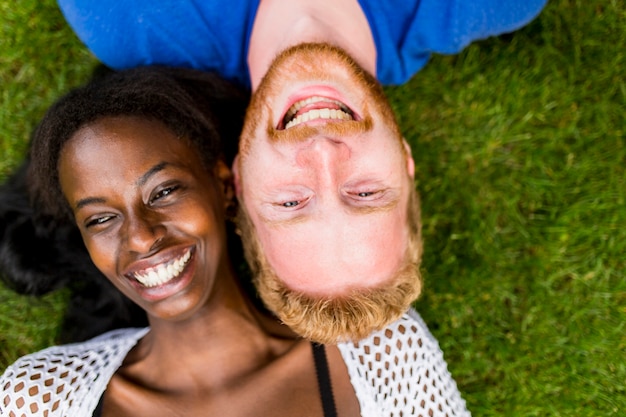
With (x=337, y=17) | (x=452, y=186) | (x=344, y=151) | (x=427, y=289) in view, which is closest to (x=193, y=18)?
(x=337, y=17)

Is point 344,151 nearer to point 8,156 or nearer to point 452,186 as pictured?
point 452,186

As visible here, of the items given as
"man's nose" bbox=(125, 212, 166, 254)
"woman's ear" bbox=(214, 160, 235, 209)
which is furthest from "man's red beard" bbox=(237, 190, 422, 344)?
"man's nose" bbox=(125, 212, 166, 254)

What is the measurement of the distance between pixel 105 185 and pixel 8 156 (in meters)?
1.47

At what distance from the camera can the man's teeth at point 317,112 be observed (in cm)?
242

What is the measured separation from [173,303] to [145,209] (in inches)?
18.4

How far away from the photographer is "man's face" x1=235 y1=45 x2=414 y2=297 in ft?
7.82

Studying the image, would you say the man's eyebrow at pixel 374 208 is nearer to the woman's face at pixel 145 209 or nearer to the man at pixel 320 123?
the man at pixel 320 123

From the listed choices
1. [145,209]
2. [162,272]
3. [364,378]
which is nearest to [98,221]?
[145,209]

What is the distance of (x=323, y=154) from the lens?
233 centimetres

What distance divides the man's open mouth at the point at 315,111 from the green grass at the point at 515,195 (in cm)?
138

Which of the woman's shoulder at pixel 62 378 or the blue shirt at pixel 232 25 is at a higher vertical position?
the blue shirt at pixel 232 25

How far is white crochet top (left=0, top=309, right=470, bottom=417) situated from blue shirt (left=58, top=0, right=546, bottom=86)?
1481 millimetres

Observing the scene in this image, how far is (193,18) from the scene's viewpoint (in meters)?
3.04

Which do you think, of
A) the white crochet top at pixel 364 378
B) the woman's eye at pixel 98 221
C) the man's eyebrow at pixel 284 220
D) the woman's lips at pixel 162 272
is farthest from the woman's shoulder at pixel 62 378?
the man's eyebrow at pixel 284 220
